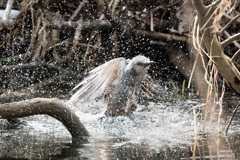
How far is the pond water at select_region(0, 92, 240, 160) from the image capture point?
2.53 meters

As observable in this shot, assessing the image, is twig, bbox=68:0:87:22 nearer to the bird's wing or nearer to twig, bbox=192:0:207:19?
the bird's wing

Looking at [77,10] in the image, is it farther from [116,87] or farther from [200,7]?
[200,7]

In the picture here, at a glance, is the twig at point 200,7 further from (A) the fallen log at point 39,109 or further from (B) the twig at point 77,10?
(B) the twig at point 77,10

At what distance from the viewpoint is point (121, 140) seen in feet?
9.99

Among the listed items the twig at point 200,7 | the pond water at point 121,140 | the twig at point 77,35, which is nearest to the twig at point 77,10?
the twig at point 77,35

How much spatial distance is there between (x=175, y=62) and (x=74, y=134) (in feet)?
13.6

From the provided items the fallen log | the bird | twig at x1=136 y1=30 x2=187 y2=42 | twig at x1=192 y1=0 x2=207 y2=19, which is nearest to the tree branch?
twig at x1=192 y1=0 x2=207 y2=19

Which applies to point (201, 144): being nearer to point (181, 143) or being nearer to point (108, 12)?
point (181, 143)

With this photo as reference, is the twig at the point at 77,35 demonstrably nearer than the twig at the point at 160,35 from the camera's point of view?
Yes

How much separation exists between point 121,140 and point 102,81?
149 centimetres

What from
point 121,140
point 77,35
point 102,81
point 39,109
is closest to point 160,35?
point 77,35

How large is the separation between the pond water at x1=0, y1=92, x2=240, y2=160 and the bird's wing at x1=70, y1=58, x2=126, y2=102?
0.27 meters

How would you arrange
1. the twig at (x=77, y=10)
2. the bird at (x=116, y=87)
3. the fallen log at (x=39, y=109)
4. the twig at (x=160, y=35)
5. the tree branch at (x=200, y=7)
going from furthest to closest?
the twig at (x=160, y=35), the twig at (x=77, y=10), the bird at (x=116, y=87), the fallen log at (x=39, y=109), the tree branch at (x=200, y=7)

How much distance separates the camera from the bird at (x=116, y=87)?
14.1 feet
